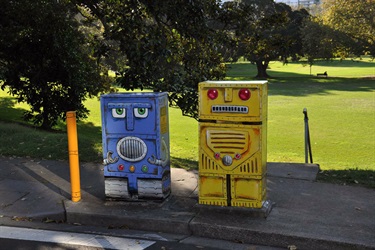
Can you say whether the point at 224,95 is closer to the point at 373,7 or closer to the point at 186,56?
the point at 186,56

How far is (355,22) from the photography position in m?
40.6

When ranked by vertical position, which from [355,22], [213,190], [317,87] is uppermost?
[355,22]

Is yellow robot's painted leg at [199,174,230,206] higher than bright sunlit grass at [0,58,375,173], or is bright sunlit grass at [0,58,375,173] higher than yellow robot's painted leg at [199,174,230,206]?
yellow robot's painted leg at [199,174,230,206]

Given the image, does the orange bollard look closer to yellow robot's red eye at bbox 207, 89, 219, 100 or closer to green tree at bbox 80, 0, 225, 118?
yellow robot's red eye at bbox 207, 89, 219, 100

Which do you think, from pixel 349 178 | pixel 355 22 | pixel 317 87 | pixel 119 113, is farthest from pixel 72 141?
pixel 355 22

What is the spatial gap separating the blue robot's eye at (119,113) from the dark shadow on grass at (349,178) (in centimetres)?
337

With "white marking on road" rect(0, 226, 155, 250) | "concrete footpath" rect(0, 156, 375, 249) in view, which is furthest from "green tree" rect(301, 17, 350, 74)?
"white marking on road" rect(0, 226, 155, 250)

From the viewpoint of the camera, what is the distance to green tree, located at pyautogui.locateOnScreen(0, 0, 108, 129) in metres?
11.5

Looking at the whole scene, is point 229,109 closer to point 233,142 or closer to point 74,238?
point 233,142

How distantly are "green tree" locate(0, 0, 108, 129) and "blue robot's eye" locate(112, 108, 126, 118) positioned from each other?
7.00 metres

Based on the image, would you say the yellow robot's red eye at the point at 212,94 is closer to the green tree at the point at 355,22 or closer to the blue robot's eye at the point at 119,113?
the blue robot's eye at the point at 119,113

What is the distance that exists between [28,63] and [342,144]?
34.8ft

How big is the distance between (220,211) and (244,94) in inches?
56.6

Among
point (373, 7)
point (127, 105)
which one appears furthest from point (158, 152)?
point (373, 7)
